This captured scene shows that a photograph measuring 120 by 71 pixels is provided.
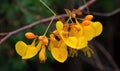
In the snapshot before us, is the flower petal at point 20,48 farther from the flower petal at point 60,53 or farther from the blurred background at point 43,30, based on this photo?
the blurred background at point 43,30

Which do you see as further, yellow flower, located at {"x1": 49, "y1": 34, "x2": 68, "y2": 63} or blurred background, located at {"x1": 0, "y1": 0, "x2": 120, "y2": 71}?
blurred background, located at {"x1": 0, "y1": 0, "x2": 120, "y2": 71}

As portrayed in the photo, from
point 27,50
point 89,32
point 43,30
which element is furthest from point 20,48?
point 43,30

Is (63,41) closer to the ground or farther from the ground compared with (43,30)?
farther from the ground

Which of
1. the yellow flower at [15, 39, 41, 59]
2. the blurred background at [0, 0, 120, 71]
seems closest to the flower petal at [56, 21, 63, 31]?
the yellow flower at [15, 39, 41, 59]

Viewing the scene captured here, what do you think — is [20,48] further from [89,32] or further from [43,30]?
[43,30]

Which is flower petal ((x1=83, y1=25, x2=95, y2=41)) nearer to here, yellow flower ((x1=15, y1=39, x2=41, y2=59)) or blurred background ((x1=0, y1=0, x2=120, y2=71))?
yellow flower ((x1=15, y1=39, x2=41, y2=59))

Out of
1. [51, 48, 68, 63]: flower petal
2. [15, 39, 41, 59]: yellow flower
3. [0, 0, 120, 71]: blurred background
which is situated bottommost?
[0, 0, 120, 71]: blurred background
